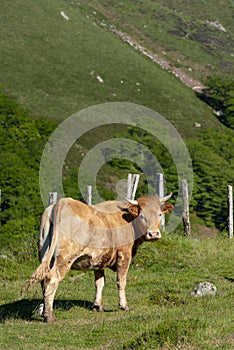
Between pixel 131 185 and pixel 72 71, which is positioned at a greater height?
pixel 131 185

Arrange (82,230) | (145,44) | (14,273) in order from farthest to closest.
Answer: (145,44), (14,273), (82,230)

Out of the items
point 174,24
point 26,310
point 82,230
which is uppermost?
point 82,230

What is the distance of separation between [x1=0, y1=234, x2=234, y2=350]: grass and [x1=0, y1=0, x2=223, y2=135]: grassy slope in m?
69.7

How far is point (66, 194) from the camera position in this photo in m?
60.8

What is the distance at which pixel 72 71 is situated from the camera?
10169cm

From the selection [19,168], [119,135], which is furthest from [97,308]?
[119,135]

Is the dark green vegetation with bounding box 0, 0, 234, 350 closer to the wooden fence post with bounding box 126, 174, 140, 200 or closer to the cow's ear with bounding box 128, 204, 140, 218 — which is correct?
the cow's ear with bounding box 128, 204, 140, 218

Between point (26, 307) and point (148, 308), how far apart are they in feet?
7.82

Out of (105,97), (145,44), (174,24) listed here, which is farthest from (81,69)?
(174,24)

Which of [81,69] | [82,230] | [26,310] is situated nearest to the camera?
[82,230]

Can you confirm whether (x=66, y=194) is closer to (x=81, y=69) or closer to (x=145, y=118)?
(x=145, y=118)

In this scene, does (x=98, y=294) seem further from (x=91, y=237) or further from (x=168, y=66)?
(x=168, y=66)

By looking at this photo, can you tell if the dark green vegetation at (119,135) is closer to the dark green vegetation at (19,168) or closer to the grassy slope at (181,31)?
the dark green vegetation at (19,168)

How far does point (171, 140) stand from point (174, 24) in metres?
75.6
